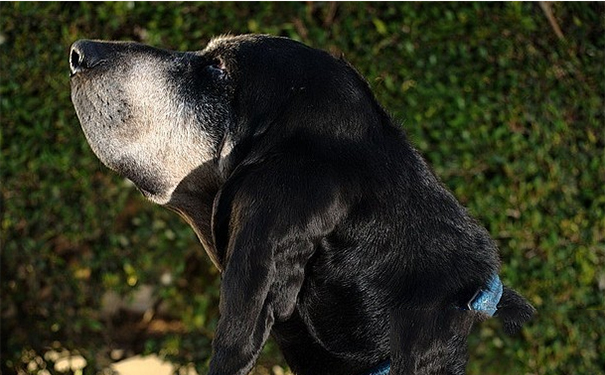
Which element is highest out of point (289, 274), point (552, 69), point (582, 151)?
point (289, 274)

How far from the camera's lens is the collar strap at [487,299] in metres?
2.65

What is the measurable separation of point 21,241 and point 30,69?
0.91 meters

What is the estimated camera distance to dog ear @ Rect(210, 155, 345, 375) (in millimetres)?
2449

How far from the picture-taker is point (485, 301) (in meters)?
2.66

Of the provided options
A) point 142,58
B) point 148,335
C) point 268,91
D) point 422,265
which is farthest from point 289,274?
point 148,335

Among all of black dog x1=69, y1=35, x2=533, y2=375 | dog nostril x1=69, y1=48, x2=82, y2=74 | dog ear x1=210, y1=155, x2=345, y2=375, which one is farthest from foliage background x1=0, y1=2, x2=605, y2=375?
dog ear x1=210, y1=155, x2=345, y2=375

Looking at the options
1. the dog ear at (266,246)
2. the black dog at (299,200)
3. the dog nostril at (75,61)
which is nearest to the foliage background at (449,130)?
the dog nostril at (75,61)

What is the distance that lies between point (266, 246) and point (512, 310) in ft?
2.63

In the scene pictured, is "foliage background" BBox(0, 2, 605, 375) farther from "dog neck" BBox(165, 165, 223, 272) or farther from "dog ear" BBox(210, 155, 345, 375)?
"dog ear" BBox(210, 155, 345, 375)

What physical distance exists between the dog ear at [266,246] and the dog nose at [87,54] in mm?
660

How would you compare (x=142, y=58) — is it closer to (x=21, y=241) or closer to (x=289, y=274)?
(x=289, y=274)

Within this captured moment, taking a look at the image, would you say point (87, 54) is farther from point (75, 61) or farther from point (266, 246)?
point (266, 246)

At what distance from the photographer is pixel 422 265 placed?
267cm

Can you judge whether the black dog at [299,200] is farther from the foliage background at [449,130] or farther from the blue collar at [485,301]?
the foliage background at [449,130]
